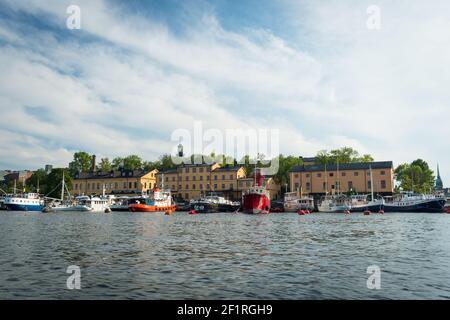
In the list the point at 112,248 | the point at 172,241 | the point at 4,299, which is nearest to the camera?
the point at 4,299

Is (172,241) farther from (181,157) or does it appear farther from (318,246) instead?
(181,157)

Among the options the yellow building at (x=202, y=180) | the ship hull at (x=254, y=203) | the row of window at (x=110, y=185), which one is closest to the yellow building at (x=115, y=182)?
the row of window at (x=110, y=185)

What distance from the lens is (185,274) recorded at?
17.8 meters

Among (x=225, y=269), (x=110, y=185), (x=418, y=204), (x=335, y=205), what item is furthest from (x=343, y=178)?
(x=225, y=269)

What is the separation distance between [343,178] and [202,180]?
157 ft

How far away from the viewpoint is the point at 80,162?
163750mm

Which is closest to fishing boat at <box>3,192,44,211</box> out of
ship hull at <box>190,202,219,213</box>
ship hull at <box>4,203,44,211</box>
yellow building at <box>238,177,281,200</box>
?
ship hull at <box>4,203,44,211</box>

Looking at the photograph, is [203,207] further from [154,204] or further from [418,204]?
[418,204]

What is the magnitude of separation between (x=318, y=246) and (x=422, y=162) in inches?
5742

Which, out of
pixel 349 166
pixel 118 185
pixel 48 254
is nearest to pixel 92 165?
pixel 118 185

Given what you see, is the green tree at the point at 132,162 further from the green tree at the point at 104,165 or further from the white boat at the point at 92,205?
the white boat at the point at 92,205

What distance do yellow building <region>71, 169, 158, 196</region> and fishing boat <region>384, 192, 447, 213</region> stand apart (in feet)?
266

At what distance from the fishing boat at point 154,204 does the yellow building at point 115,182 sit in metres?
21.1
